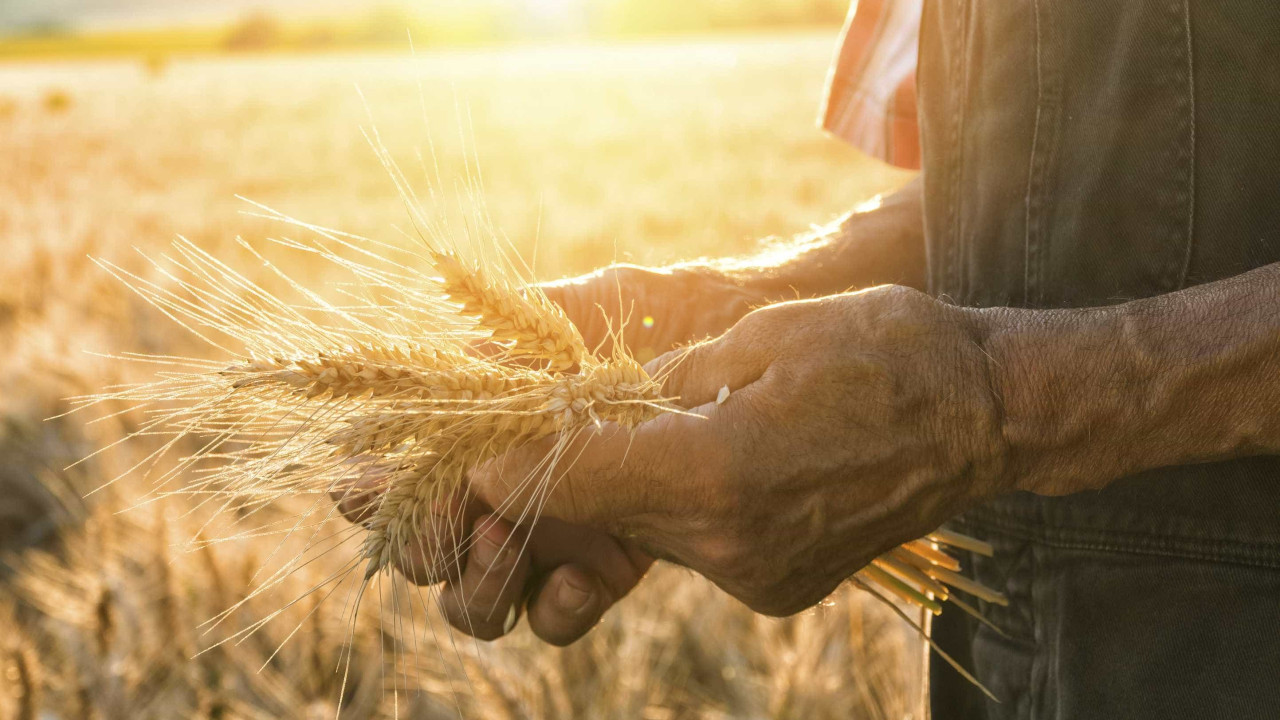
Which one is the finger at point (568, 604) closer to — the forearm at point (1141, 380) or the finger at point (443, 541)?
the finger at point (443, 541)

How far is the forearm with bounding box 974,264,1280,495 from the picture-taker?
108cm

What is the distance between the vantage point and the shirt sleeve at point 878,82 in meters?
1.70

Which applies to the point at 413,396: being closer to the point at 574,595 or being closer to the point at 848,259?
the point at 574,595

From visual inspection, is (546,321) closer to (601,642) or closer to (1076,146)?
(1076,146)

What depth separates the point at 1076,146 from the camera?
4.28 ft

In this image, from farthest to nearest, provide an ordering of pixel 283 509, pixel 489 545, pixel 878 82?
1. pixel 283 509
2. pixel 878 82
3. pixel 489 545

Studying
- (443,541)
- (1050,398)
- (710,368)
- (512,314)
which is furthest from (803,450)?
(443,541)

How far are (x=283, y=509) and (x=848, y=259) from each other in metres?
1.94

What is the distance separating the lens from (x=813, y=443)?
1.13 meters

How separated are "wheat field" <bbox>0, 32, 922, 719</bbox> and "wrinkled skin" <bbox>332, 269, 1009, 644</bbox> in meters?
0.32

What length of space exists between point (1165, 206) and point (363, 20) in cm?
6257

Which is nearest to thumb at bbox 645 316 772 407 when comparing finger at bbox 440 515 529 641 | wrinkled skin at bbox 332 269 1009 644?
wrinkled skin at bbox 332 269 1009 644

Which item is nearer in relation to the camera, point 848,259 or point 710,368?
point 710,368

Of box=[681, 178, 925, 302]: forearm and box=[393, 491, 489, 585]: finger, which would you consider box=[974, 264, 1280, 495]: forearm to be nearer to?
box=[681, 178, 925, 302]: forearm
